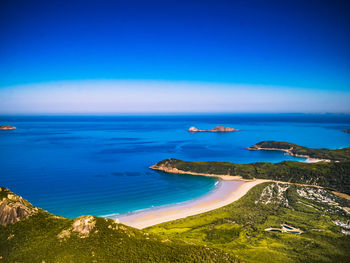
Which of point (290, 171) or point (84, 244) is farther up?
point (84, 244)

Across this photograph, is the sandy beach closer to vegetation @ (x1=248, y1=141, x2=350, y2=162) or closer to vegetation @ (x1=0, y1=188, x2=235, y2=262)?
vegetation @ (x1=0, y1=188, x2=235, y2=262)

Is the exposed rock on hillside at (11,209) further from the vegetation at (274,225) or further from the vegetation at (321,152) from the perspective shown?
the vegetation at (321,152)

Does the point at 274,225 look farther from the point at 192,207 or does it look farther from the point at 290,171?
the point at 290,171

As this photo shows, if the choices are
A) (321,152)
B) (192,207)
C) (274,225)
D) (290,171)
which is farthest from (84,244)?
(321,152)

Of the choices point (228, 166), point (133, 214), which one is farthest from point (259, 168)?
point (133, 214)

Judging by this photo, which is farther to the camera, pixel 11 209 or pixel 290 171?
pixel 290 171

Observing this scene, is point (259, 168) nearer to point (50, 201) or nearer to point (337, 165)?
point (337, 165)
